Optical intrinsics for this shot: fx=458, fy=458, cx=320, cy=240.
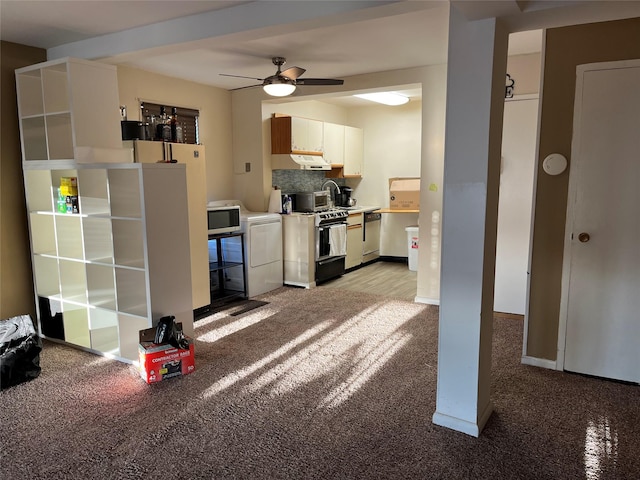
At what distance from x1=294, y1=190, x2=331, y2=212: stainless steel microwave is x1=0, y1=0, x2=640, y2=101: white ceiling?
1744 millimetres

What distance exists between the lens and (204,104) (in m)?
5.55

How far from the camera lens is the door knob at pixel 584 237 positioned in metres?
3.08

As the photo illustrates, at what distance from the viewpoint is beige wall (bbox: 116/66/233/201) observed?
471 cm

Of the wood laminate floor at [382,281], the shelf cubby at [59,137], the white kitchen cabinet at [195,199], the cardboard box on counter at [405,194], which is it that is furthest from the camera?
the cardboard box on counter at [405,194]

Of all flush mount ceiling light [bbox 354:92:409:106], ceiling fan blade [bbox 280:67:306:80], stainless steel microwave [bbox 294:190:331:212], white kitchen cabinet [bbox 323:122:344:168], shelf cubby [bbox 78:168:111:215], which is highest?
flush mount ceiling light [bbox 354:92:409:106]

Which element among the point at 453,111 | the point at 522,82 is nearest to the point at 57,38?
the point at 453,111

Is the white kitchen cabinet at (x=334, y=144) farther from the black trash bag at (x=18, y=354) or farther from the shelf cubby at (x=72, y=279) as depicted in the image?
the black trash bag at (x=18, y=354)

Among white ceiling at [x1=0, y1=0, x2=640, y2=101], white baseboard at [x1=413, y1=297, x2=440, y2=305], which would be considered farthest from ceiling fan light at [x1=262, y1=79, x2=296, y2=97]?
white baseboard at [x1=413, y1=297, x2=440, y2=305]

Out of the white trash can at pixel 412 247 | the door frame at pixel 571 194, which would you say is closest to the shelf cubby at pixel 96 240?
the door frame at pixel 571 194

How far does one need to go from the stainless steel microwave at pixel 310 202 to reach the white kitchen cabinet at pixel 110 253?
2676 mm

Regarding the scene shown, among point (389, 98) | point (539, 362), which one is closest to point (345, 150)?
point (389, 98)

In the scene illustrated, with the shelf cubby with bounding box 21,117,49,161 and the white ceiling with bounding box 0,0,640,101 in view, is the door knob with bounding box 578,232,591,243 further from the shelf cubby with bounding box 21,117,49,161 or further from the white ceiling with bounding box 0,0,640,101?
the shelf cubby with bounding box 21,117,49,161

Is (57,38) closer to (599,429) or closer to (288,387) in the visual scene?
(288,387)

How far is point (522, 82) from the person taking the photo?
4.33 metres
